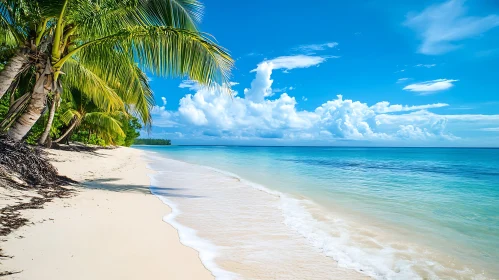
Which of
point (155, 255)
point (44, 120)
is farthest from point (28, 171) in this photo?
point (44, 120)

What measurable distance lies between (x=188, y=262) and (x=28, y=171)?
4.80m

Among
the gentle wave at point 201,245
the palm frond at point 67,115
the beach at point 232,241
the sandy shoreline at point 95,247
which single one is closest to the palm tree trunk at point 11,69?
the beach at point 232,241

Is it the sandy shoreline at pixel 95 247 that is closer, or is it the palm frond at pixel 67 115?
the sandy shoreline at pixel 95 247

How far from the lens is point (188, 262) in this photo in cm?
321

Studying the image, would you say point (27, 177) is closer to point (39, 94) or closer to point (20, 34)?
point (39, 94)

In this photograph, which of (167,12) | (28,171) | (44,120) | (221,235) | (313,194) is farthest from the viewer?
(44,120)

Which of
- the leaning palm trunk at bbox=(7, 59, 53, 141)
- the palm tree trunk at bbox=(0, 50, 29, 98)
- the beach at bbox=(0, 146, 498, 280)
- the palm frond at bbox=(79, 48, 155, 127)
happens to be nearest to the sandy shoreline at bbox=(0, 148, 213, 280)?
the beach at bbox=(0, 146, 498, 280)

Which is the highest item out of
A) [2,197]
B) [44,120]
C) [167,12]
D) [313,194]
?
[167,12]

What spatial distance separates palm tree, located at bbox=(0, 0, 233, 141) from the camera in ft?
16.6

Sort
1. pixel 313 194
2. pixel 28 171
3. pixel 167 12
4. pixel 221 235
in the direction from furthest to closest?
1. pixel 313 194
2. pixel 167 12
3. pixel 28 171
4. pixel 221 235

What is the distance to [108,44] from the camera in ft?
18.4

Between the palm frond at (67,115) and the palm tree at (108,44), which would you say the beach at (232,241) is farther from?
the palm frond at (67,115)

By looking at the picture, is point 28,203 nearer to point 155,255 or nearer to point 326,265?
point 155,255

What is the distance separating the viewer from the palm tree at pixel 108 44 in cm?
507
